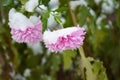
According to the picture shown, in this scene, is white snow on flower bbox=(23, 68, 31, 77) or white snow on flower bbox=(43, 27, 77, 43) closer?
white snow on flower bbox=(43, 27, 77, 43)

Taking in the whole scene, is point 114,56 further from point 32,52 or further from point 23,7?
point 23,7

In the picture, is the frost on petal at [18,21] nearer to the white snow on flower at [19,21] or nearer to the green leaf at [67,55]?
the white snow on flower at [19,21]

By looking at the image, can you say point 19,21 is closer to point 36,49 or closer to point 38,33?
point 38,33

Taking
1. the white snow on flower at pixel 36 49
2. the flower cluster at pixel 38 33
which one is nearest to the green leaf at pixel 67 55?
the flower cluster at pixel 38 33

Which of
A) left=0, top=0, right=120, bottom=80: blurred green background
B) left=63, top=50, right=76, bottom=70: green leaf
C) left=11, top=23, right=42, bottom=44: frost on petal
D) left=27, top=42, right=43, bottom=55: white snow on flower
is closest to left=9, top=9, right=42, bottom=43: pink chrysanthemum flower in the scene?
left=11, top=23, right=42, bottom=44: frost on petal

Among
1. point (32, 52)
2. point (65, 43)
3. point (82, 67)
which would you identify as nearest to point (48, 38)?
point (65, 43)

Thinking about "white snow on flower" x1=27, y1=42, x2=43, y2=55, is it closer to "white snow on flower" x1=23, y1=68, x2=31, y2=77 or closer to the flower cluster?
"white snow on flower" x1=23, y1=68, x2=31, y2=77

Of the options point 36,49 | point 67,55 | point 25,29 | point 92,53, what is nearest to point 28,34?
point 25,29
